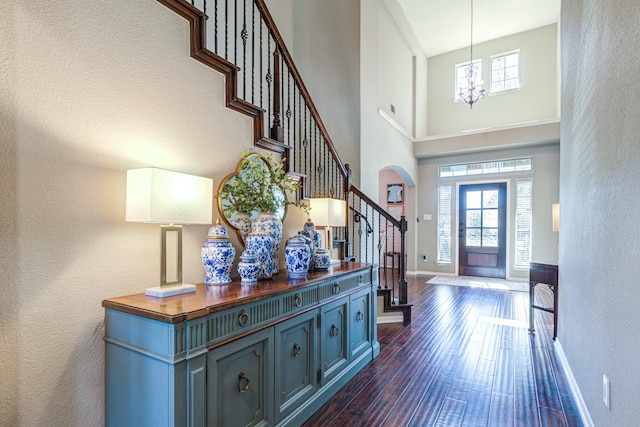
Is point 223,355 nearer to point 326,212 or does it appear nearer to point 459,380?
point 326,212

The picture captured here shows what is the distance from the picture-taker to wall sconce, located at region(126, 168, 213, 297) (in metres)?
1.53

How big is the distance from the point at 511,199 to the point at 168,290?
7.21 m

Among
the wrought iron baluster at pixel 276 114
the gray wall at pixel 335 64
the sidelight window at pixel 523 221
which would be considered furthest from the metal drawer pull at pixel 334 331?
the sidelight window at pixel 523 221

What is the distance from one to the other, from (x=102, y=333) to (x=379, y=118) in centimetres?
507

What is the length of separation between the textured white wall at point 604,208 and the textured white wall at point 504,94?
5.02 m

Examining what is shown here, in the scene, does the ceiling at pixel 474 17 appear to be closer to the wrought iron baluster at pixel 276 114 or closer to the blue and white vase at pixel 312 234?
the wrought iron baluster at pixel 276 114

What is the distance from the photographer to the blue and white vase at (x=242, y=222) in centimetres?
232

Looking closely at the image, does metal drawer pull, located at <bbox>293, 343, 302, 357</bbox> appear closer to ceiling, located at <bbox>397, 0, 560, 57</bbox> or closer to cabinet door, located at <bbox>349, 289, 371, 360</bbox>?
cabinet door, located at <bbox>349, 289, 371, 360</bbox>

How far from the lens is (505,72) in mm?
7488

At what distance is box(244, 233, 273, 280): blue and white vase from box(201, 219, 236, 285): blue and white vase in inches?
7.4

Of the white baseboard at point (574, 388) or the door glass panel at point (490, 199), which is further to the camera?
the door glass panel at point (490, 199)

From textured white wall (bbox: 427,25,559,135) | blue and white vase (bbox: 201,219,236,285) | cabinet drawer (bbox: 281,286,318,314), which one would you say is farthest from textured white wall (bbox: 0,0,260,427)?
textured white wall (bbox: 427,25,559,135)

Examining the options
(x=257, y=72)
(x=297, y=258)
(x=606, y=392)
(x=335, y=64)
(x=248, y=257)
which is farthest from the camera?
(x=335, y=64)

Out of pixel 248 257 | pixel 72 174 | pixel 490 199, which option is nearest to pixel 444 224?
pixel 490 199
